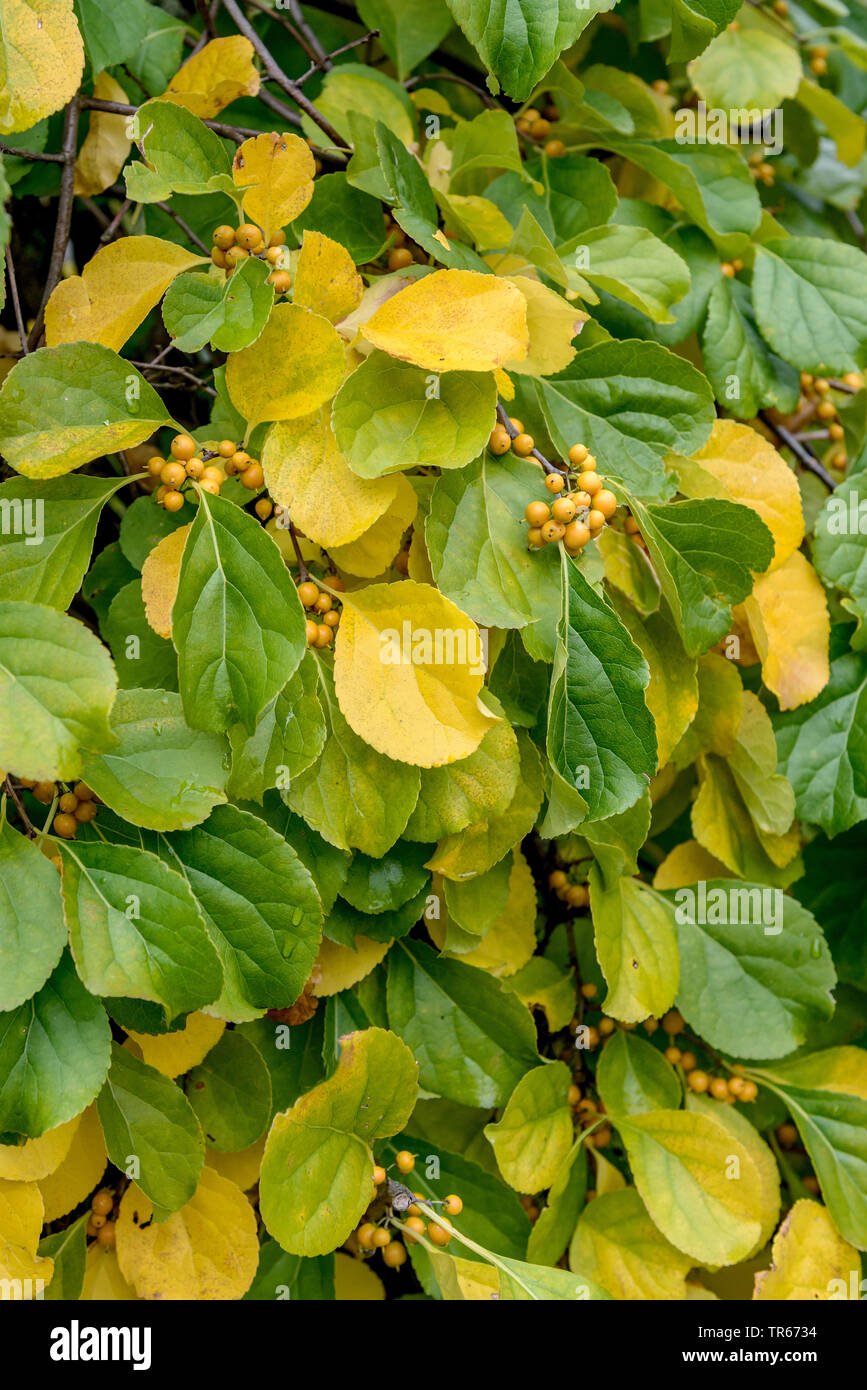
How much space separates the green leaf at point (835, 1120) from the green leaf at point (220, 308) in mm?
678

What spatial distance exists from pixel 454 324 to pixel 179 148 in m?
0.19

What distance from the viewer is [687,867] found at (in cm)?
83

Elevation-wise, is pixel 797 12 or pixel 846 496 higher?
pixel 797 12

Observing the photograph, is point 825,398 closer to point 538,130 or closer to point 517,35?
point 538,130

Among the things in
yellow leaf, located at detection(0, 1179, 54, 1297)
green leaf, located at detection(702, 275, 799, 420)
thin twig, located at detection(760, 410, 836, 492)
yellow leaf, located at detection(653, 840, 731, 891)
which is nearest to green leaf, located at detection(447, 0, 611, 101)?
green leaf, located at detection(702, 275, 799, 420)

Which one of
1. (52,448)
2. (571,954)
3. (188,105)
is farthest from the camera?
(571,954)

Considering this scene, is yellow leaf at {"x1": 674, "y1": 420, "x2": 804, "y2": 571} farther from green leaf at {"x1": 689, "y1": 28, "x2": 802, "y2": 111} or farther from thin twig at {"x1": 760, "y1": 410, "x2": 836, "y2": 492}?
green leaf at {"x1": 689, "y1": 28, "x2": 802, "y2": 111}

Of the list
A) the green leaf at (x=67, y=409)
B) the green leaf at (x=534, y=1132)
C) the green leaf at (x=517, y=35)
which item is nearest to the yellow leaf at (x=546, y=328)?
the green leaf at (x=517, y=35)

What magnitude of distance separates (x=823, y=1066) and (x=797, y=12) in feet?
3.27

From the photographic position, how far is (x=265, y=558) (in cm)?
54

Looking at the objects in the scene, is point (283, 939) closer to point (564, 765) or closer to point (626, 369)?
point (564, 765)

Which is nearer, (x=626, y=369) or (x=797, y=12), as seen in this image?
(x=626, y=369)
